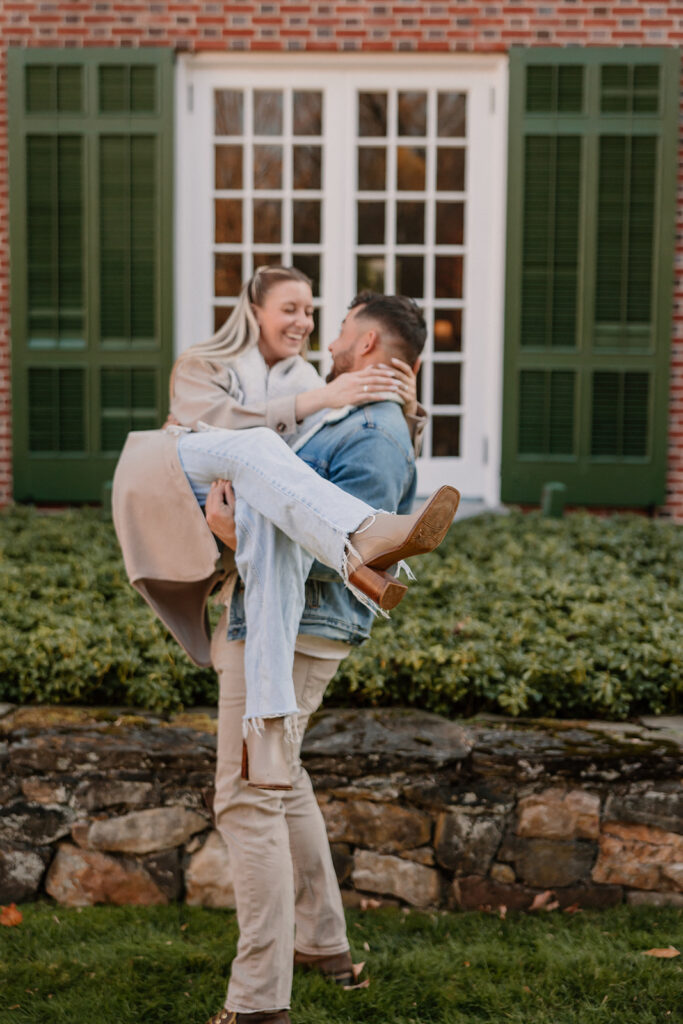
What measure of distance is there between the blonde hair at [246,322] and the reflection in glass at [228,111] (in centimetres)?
374

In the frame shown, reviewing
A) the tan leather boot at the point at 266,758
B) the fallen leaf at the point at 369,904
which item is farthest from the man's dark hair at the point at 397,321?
the fallen leaf at the point at 369,904

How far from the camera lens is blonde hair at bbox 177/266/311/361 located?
2.95 metres

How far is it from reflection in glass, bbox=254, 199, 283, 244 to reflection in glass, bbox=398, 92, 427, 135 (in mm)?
877

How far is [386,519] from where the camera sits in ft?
7.38

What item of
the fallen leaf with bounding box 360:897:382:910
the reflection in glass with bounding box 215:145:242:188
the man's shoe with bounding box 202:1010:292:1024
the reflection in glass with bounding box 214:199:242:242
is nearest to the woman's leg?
the man's shoe with bounding box 202:1010:292:1024

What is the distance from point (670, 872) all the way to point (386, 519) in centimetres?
A: 183

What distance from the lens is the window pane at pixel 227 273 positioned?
253 inches

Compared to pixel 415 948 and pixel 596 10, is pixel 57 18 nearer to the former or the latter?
pixel 596 10

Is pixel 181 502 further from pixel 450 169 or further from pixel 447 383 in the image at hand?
pixel 450 169

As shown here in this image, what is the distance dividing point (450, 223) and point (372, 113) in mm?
806

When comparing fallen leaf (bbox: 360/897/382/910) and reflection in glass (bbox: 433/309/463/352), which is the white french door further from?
fallen leaf (bbox: 360/897/382/910)

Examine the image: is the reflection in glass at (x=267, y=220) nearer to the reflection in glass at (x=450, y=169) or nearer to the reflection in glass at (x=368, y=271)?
the reflection in glass at (x=368, y=271)

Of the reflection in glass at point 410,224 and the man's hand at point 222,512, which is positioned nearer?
the man's hand at point 222,512

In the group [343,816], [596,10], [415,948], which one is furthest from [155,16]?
[415,948]
